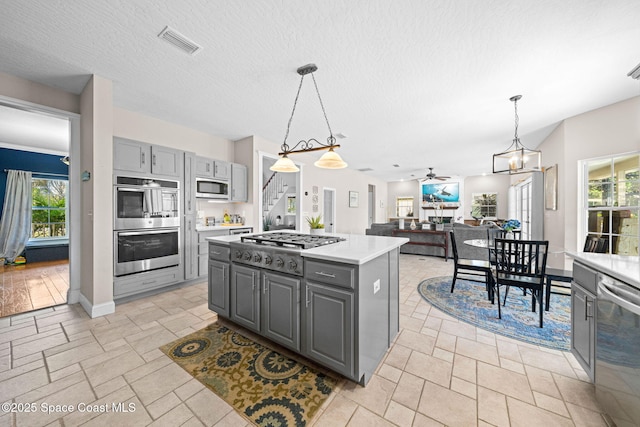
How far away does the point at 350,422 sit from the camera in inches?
55.7

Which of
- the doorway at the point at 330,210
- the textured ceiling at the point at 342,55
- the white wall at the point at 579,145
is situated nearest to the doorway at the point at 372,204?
the doorway at the point at 330,210

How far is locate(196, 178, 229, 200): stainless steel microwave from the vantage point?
13.7 feet

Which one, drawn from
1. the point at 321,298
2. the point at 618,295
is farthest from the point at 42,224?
the point at 618,295

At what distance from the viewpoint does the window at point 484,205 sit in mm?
10063

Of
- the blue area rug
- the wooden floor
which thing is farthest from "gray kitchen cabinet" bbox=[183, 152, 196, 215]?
the blue area rug

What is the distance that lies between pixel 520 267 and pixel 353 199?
6.24 metres

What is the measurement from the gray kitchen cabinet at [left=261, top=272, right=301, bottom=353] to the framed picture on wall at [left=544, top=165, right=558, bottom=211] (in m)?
A: 4.99

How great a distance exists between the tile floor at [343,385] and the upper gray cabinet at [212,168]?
2476 mm

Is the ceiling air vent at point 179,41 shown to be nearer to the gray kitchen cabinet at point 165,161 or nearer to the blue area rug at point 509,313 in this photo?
the gray kitchen cabinet at point 165,161

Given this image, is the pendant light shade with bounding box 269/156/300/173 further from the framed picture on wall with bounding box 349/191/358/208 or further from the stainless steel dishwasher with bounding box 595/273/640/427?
the framed picture on wall with bounding box 349/191/358/208

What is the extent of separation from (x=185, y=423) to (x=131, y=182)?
9.92 ft

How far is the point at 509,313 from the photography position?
285 cm

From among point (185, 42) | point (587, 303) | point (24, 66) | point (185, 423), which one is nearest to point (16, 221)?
point (24, 66)

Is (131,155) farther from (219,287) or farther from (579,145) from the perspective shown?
(579,145)
